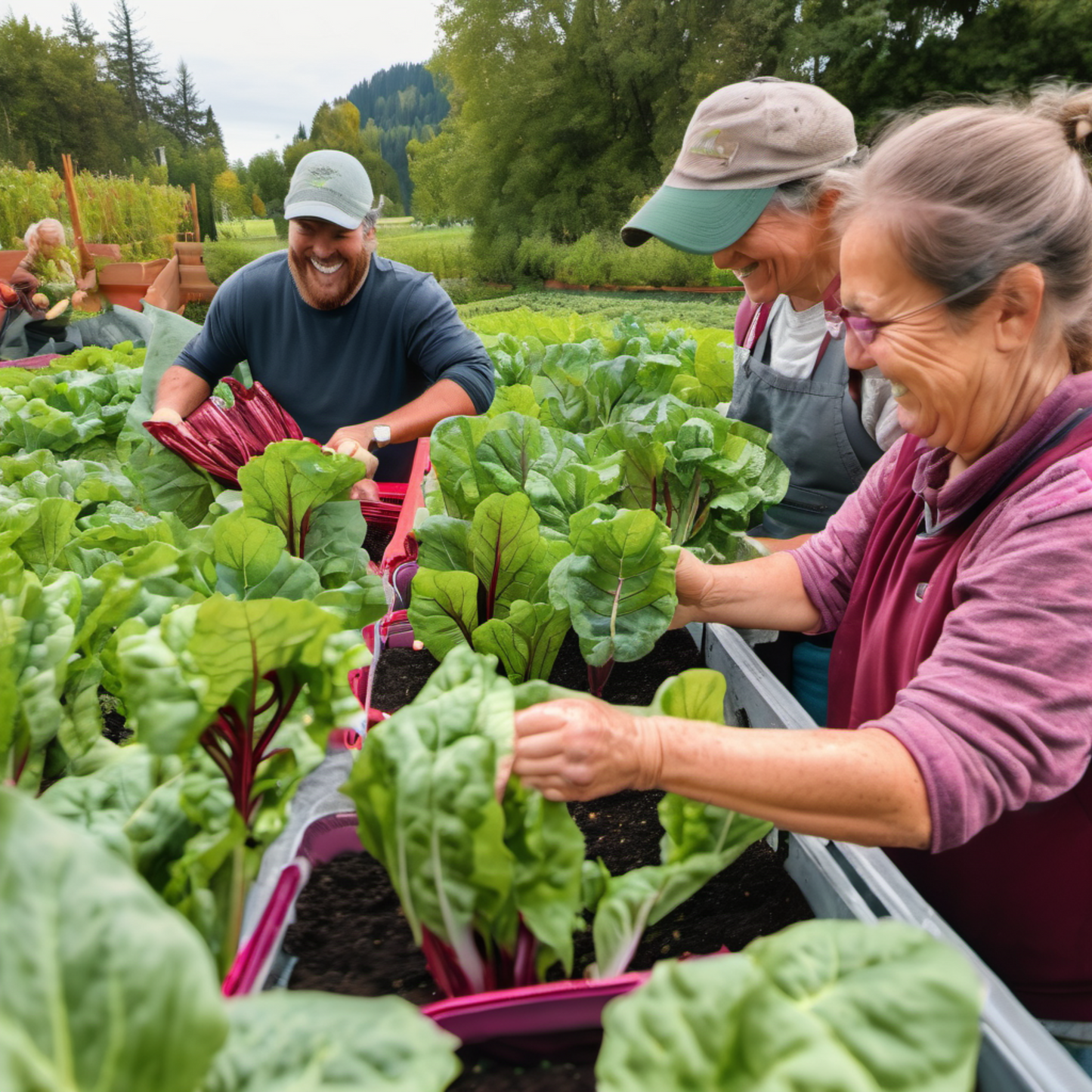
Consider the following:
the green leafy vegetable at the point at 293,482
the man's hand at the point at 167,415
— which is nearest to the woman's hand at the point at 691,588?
the green leafy vegetable at the point at 293,482

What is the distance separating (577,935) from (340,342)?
7.90 ft

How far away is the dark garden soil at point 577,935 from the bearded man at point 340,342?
5.86 ft

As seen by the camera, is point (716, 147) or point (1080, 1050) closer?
point (1080, 1050)

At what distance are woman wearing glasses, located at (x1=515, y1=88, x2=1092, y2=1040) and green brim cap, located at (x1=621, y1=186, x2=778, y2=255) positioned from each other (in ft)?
2.17

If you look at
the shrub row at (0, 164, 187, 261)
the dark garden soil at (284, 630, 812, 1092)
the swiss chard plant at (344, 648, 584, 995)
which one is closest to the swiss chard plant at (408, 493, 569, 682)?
the dark garden soil at (284, 630, 812, 1092)

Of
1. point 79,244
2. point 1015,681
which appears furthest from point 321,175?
point 79,244

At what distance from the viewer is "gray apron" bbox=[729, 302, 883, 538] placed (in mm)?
2213

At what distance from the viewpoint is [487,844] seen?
841 mm

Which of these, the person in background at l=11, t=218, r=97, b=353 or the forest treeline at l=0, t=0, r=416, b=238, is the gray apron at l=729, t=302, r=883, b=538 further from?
the forest treeline at l=0, t=0, r=416, b=238

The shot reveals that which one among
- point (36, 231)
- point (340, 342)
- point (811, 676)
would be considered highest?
point (36, 231)

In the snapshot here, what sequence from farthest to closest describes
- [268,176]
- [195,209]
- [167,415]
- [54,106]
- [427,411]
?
[268,176]
[54,106]
[195,209]
[427,411]
[167,415]

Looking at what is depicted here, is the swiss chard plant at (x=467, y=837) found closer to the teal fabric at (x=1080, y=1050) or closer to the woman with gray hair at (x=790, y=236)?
the teal fabric at (x=1080, y=1050)

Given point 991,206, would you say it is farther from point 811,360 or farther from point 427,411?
point 427,411

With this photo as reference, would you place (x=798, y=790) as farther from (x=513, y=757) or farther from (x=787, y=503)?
(x=787, y=503)
